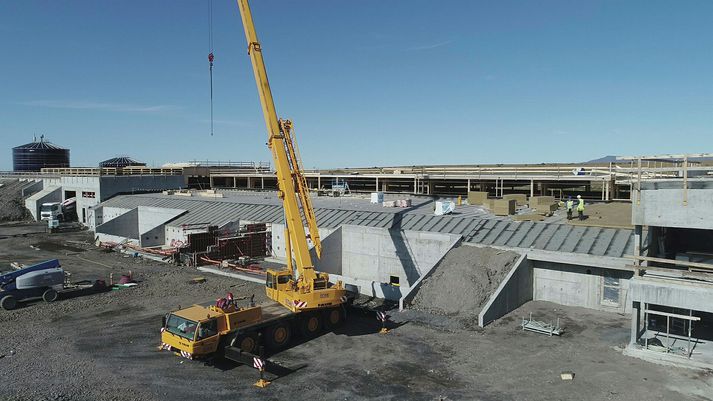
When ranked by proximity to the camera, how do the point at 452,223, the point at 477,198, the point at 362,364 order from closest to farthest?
the point at 362,364 → the point at 452,223 → the point at 477,198

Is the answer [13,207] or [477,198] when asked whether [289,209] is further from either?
[13,207]

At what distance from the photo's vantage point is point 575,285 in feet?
74.5

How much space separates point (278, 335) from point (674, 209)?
49.7 ft

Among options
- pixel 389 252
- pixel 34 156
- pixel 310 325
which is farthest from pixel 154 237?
pixel 34 156

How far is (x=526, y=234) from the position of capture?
25.3 metres

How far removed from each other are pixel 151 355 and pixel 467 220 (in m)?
18.3

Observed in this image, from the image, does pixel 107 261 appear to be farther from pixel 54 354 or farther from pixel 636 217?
pixel 636 217

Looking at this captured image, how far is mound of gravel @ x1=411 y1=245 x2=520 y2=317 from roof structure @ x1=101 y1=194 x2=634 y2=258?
1.46 metres

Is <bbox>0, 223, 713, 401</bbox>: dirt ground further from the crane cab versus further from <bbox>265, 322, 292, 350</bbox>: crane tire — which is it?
A: the crane cab

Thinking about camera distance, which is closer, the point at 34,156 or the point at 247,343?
the point at 247,343

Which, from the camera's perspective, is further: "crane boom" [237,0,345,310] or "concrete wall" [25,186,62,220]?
"concrete wall" [25,186,62,220]

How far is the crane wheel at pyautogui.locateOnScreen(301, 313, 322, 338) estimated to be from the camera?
19.4m

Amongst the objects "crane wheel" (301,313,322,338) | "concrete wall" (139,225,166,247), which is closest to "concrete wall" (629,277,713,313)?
"crane wheel" (301,313,322,338)

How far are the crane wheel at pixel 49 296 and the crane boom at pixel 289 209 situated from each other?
12367mm
